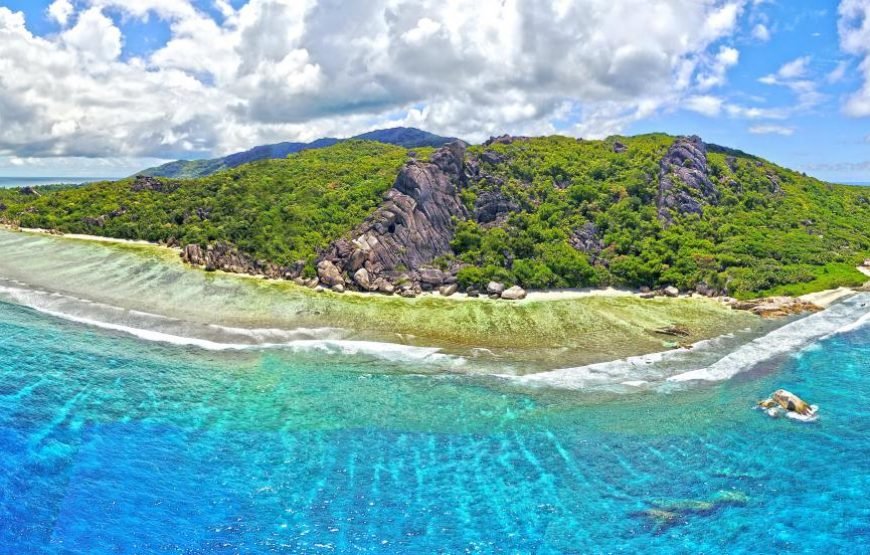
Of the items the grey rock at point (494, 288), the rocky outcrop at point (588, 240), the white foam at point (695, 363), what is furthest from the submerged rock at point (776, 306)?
the grey rock at point (494, 288)

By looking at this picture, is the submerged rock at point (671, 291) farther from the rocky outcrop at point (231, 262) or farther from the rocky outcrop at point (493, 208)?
the rocky outcrop at point (231, 262)

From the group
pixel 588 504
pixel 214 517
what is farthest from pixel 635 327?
pixel 214 517

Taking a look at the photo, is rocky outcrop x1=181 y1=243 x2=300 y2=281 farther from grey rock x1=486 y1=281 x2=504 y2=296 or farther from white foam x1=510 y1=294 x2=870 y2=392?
white foam x1=510 y1=294 x2=870 y2=392

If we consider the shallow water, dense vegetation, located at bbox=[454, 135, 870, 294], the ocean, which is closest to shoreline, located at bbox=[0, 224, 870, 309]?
dense vegetation, located at bbox=[454, 135, 870, 294]

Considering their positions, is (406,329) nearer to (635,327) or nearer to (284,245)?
(635,327)

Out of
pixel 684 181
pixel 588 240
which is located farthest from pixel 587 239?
pixel 684 181

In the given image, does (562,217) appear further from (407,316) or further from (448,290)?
(407,316)
